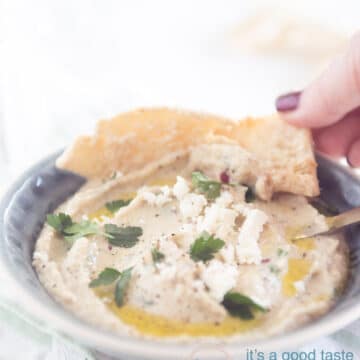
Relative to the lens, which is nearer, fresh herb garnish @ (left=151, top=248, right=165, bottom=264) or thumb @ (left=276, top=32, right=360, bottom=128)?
fresh herb garnish @ (left=151, top=248, right=165, bottom=264)

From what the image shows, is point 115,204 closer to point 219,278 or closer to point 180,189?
point 180,189

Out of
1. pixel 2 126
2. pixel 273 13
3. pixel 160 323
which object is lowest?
pixel 273 13

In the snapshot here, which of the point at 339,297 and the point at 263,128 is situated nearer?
the point at 339,297

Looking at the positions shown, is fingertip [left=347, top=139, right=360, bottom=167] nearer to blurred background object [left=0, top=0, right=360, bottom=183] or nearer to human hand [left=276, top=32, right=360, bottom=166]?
human hand [left=276, top=32, right=360, bottom=166]

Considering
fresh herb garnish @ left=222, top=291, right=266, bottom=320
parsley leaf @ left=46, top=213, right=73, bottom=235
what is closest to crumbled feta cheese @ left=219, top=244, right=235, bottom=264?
fresh herb garnish @ left=222, top=291, right=266, bottom=320

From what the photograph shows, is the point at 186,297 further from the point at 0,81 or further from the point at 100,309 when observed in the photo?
the point at 0,81

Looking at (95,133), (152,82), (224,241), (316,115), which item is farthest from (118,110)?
(224,241)

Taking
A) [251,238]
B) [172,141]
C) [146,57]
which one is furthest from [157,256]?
[146,57]
